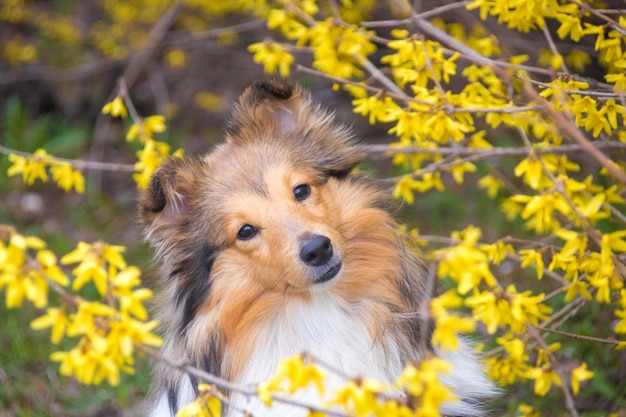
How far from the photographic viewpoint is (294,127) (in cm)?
385

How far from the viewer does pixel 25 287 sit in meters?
2.20

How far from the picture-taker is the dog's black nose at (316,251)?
3227 millimetres

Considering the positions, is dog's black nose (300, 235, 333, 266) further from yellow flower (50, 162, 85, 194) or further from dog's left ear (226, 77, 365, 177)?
yellow flower (50, 162, 85, 194)

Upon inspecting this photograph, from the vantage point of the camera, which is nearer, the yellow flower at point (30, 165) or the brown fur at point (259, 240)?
the brown fur at point (259, 240)

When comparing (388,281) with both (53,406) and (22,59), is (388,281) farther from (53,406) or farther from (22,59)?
(22,59)

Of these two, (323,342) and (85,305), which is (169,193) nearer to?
(323,342)

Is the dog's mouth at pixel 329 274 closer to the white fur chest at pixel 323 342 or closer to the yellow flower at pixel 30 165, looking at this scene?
the white fur chest at pixel 323 342

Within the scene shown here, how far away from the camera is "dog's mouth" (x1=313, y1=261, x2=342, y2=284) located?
10.8 feet

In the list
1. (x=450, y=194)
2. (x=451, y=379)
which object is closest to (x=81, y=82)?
(x=450, y=194)

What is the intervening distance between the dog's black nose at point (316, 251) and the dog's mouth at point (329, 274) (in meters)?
0.05

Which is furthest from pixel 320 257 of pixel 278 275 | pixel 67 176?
pixel 67 176

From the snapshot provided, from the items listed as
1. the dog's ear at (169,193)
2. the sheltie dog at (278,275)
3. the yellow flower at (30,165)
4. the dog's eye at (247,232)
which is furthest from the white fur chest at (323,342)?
the yellow flower at (30,165)

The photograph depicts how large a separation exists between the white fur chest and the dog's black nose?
251mm

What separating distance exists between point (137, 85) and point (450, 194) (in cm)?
369
